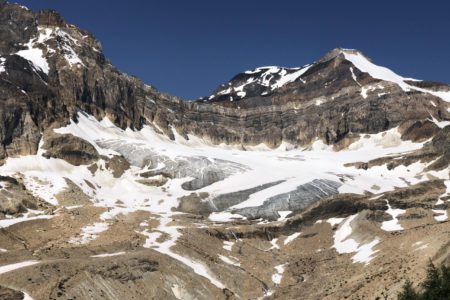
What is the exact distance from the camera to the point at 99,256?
289 ft

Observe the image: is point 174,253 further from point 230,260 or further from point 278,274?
point 278,274

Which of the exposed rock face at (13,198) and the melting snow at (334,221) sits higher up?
the exposed rock face at (13,198)

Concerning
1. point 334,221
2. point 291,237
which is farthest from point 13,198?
point 334,221

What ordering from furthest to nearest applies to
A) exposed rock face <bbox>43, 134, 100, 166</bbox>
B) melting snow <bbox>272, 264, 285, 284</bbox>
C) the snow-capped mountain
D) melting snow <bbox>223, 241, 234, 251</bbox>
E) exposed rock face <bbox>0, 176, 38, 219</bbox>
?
exposed rock face <bbox>43, 134, 100, 166</bbox> → exposed rock face <bbox>0, 176, 38, 219</bbox> → melting snow <bbox>223, 241, 234, 251</bbox> → melting snow <bbox>272, 264, 285, 284</bbox> → the snow-capped mountain

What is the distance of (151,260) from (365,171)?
355ft

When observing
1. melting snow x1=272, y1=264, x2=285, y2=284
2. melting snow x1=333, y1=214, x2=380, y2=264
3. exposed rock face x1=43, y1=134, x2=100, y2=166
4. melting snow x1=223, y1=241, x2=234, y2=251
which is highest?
exposed rock face x1=43, y1=134, x2=100, y2=166

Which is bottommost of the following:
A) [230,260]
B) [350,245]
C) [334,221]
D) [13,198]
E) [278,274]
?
[278,274]

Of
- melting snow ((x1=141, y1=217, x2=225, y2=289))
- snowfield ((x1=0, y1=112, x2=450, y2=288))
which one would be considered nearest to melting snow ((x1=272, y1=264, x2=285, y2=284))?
snowfield ((x1=0, y1=112, x2=450, y2=288))

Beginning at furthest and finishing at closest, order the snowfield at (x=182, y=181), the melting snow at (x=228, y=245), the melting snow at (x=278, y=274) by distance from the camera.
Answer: the snowfield at (x=182, y=181), the melting snow at (x=228, y=245), the melting snow at (x=278, y=274)

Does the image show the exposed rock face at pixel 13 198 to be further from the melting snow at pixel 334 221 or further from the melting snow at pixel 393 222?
the melting snow at pixel 393 222

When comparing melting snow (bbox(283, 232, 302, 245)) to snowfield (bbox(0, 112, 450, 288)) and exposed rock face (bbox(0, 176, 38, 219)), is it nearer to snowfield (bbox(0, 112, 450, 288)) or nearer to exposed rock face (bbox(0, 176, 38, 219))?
snowfield (bbox(0, 112, 450, 288))

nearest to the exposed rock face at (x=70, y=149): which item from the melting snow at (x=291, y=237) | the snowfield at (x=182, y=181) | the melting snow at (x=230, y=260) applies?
the snowfield at (x=182, y=181)

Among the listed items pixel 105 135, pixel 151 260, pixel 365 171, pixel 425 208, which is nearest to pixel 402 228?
pixel 425 208

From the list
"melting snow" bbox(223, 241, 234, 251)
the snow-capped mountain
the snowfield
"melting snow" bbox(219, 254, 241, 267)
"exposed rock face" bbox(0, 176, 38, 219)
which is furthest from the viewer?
"exposed rock face" bbox(0, 176, 38, 219)
